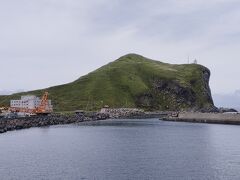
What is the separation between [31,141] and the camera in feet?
346

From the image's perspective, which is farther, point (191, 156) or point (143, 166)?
point (191, 156)

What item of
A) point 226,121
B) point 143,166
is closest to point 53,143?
point 143,166

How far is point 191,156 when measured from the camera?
3150 inches

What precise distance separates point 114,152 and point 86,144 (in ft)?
53.2

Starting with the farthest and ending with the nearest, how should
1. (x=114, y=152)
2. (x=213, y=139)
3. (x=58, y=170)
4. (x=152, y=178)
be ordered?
(x=213, y=139) < (x=114, y=152) < (x=58, y=170) < (x=152, y=178)

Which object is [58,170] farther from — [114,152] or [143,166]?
[114,152]

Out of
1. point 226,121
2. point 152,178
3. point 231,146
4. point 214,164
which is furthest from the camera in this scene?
point 226,121

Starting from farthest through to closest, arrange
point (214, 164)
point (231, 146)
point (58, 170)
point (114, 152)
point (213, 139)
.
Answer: point (213, 139), point (231, 146), point (114, 152), point (214, 164), point (58, 170)

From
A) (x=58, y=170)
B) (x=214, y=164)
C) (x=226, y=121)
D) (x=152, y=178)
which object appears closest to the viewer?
(x=152, y=178)

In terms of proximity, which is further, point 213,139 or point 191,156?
point 213,139

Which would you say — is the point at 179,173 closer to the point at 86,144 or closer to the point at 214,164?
the point at 214,164

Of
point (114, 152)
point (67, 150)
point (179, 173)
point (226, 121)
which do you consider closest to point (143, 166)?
point (179, 173)

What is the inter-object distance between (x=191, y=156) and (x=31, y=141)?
1682 inches

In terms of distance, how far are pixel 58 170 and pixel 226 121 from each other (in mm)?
127746
